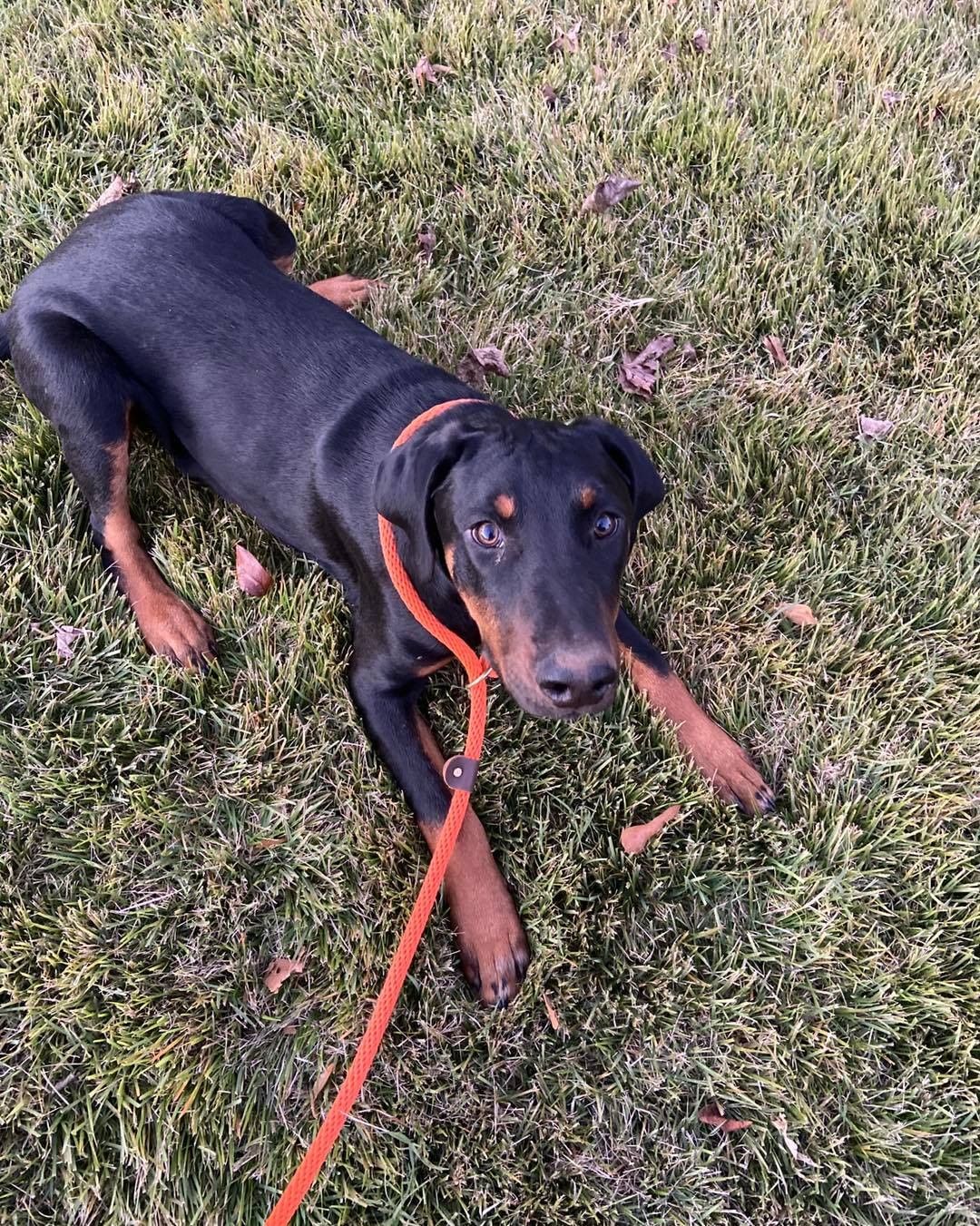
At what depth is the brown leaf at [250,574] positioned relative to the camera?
124 inches

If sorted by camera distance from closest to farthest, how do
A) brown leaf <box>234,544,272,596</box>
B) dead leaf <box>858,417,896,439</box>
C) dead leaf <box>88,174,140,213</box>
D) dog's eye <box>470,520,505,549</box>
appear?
dog's eye <box>470,520,505,549</box> < brown leaf <box>234,544,272,596</box> < dead leaf <box>858,417,896,439</box> < dead leaf <box>88,174,140,213</box>

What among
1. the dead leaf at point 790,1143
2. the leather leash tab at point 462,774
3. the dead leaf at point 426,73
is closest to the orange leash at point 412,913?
the leather leash tab at point 462,774

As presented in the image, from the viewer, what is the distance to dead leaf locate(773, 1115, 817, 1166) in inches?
91.9

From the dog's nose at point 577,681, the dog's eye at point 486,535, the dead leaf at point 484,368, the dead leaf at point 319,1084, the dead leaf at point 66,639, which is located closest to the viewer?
the dog's nose at point 577,681

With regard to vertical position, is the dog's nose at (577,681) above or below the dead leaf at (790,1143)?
above

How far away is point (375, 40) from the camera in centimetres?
463

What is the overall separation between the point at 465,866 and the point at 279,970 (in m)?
0.63

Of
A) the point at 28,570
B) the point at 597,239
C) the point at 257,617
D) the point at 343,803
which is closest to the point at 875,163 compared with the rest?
the point at 597,239

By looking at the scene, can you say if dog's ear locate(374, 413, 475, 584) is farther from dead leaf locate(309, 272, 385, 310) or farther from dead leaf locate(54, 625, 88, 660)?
dead leaf locate(309, 272, 385, 310)

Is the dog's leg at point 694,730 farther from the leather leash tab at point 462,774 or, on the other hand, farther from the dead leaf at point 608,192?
the dead leaf at point 608,192

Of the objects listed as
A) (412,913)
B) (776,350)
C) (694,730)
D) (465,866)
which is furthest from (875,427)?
(412,913)

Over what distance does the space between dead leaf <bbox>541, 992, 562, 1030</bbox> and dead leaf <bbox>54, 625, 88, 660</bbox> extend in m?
1.94

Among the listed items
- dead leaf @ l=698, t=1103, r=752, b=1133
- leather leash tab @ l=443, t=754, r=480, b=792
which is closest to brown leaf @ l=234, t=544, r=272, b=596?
leather leash tab @ l=443, t=754, r=480, b=792

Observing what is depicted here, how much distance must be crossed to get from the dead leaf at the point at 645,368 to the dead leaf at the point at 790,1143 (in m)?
2.69
